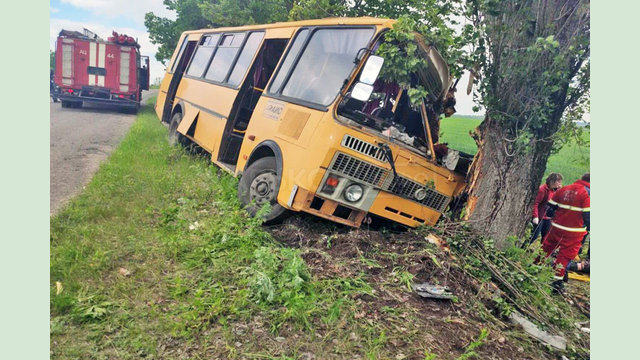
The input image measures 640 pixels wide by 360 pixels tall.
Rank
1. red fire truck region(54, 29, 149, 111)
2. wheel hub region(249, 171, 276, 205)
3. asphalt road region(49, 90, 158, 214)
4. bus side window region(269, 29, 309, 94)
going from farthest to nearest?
red fire truck region(54, 29, 149, 111), asphalt road region(49, 90, 158, 214), bus side window region(269, 29, 309, 94), wheel hub region(249, 171, 276, 205)

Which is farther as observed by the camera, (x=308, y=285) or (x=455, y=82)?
(x=455, y=82)

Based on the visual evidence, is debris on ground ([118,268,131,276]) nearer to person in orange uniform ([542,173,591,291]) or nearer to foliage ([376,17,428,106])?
foliage ([376,17,428,106])

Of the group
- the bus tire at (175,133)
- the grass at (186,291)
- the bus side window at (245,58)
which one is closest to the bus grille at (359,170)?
the grass at (186,291)

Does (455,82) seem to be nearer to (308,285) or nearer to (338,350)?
(308,285)

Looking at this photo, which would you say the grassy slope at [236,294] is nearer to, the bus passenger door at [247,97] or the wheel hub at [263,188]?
the wheel hub at [263,188]

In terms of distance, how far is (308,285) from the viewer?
3898 millimetres

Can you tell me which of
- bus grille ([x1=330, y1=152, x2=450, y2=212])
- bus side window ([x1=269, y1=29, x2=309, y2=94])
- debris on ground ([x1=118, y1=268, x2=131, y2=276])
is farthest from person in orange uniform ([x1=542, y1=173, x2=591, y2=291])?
debris on ground ([x1=118, y1=268, x2=131, y2=276])

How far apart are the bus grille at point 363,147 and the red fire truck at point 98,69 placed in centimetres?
1513

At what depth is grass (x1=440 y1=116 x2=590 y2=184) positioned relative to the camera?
5051mm

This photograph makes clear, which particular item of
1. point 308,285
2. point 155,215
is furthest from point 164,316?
point 155,215

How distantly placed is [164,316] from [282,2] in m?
13.7

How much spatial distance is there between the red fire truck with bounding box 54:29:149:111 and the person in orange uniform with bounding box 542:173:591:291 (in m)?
15.7

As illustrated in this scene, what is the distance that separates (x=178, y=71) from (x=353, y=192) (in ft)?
25.6

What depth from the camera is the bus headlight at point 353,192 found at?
4766mm
